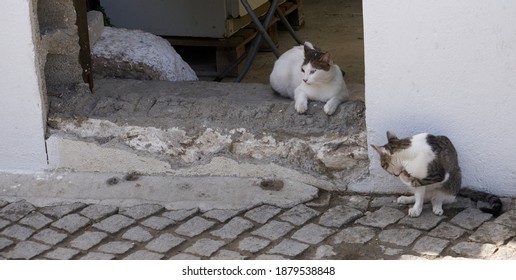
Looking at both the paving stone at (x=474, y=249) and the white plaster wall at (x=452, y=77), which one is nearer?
the paving stone at (x=474, y=249)

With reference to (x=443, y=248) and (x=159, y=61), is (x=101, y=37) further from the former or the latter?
(x=443, y=248)

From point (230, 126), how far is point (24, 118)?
1230mm

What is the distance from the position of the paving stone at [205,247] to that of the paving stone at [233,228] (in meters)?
0.07

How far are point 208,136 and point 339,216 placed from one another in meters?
0.94

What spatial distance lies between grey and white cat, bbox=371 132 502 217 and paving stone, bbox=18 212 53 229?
1.87 meters

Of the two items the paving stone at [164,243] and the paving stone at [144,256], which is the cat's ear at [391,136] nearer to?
the paving stone at [164,243]

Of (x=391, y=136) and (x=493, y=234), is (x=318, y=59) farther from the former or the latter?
(x=493, y=234)

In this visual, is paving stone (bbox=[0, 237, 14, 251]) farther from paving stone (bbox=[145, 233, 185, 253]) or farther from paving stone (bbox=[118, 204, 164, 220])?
paving stone (bbox=[145, 233, 185, 253])

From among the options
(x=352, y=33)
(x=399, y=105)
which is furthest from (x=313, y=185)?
(x=352, y=33)

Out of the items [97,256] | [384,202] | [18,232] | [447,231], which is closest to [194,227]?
[97,256]

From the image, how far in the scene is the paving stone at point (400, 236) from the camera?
15.9ft

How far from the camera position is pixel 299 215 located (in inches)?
205

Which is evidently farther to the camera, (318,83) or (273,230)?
(318,83)

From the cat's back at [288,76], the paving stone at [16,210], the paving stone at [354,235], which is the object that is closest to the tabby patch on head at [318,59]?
A: the cat's back at [288,76]
